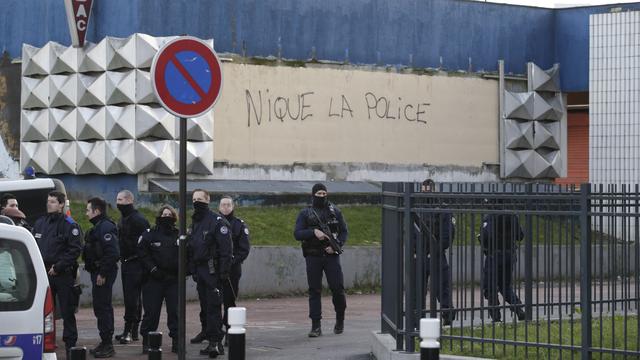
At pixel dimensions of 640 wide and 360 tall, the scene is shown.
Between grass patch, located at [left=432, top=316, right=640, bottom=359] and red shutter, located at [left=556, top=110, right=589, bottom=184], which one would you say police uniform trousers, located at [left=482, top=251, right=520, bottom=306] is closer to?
grass patch, located at [left=432, top=316, right=640, bottom=359]

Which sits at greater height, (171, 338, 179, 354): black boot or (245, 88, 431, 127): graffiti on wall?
(245, 88, 431, 127): graffiti on wall

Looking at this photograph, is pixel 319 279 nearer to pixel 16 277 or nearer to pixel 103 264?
pixel 103 264

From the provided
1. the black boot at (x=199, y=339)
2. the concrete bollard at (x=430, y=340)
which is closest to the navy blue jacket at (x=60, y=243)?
the black boot at (x=199, y=339)

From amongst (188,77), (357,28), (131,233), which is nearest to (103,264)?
(131,233)

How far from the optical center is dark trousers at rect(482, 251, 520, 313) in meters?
12.9

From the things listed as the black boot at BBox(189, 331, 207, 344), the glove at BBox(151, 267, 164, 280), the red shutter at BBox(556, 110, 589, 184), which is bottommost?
the black boot at BBox(189, 331, 207, 344)

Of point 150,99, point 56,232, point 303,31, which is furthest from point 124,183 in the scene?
point 56,232

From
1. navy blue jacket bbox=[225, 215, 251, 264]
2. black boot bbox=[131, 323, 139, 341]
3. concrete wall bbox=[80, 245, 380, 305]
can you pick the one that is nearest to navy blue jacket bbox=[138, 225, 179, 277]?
navy blue jacket bbox=[225, 215, 251, 264]

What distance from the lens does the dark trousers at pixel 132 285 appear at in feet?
55.3

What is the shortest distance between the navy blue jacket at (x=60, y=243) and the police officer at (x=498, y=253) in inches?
186

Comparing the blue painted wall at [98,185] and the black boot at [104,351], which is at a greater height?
the blue painted wall at [98,185]

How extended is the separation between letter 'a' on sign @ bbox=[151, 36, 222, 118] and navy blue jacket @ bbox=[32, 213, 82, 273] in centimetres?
418

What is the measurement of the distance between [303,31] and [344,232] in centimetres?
1235

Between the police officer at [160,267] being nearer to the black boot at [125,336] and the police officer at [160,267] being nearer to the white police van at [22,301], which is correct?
the black boot at [125,336]
